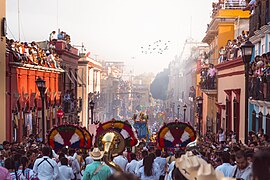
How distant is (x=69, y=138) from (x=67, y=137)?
81 mm

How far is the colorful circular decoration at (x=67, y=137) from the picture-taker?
55.8ft

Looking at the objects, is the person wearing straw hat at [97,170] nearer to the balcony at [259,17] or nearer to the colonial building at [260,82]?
the colonial building at [260,82]

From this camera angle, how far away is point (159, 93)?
16800 cm

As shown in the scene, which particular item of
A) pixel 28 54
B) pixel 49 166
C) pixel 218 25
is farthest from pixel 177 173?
pixel 218 25

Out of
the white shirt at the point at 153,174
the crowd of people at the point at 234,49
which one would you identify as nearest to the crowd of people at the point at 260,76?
the crowd of people at the point at 234,49

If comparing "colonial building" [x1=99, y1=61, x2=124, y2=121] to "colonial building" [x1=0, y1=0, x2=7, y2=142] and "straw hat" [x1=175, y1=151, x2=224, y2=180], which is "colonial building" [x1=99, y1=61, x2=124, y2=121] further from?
"straw hat" [x1=175, y1=151, x2=224, y2=180]

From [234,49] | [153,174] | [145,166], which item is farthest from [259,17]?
[145,166]

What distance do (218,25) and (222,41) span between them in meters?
1.27

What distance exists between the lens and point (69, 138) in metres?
17.0

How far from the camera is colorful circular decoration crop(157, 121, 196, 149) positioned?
53.1 ft

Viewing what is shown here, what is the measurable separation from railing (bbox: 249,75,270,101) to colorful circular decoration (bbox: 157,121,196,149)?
26.4ft

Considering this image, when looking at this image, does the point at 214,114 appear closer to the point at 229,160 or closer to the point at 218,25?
the point at 218,25

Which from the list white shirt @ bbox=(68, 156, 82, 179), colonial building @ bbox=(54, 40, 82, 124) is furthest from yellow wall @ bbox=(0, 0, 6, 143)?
colonial building @ bbox=(54, 40, 82, 124)

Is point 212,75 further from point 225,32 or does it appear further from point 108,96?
point 108,96
